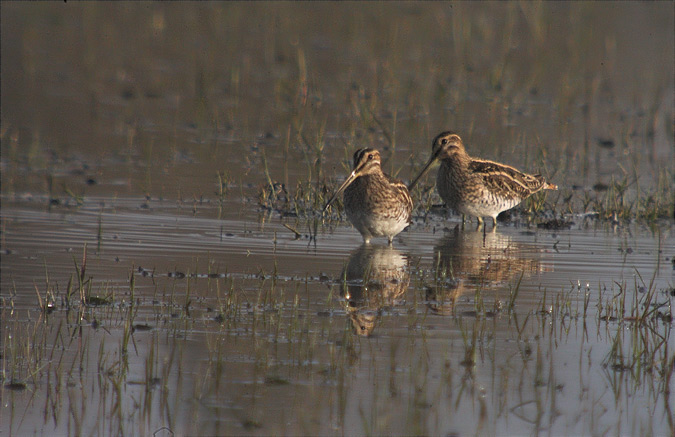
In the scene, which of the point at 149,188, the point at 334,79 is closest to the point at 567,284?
the point at 149,188

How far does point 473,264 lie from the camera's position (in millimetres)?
10453

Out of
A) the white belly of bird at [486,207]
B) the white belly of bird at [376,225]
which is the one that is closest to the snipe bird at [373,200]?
the white belly of bird at [376,225]

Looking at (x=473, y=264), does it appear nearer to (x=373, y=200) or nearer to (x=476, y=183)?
(x=373, y=200)

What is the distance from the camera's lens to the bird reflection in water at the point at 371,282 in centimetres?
802

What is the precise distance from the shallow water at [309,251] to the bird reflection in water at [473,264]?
0.16 feet

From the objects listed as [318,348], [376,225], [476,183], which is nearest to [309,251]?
A: [376,225]

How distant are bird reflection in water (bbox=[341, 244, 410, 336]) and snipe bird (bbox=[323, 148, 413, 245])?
23 centimetres

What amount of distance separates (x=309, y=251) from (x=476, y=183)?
2854mm

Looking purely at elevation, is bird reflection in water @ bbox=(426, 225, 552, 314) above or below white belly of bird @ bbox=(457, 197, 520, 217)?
below

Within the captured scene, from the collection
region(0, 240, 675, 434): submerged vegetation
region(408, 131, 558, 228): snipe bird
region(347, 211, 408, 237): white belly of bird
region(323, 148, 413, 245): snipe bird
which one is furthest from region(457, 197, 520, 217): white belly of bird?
region(0, 240, 675, 434): submerged vegetation

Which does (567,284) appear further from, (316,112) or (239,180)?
(316,112)

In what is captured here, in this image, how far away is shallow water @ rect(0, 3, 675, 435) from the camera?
6.22 meters

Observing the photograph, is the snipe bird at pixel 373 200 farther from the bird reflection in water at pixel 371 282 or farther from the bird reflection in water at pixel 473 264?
the bird reflection in water at pixel 473 264

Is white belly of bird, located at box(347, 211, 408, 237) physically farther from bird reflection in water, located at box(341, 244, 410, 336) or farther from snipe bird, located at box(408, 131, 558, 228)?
snipe bird, located at box(408, 131, 558, 228)
